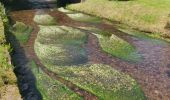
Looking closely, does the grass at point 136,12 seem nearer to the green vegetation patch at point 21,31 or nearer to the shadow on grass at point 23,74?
the green vegetation patch at point 21,31

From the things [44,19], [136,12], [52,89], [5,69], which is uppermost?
[5,69]

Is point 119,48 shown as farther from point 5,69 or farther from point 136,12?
point 136,12

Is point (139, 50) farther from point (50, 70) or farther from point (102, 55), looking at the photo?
point (50, 70)

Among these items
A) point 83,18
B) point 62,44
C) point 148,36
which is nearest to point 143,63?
point 62,44

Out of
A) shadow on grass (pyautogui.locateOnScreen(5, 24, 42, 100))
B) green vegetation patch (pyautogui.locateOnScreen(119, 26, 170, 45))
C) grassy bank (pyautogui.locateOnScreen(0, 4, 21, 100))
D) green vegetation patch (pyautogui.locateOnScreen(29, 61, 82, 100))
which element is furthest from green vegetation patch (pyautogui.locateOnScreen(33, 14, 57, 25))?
green vegetation patch (pyautogui.locateOnScreen(29, 61, 82, 100))

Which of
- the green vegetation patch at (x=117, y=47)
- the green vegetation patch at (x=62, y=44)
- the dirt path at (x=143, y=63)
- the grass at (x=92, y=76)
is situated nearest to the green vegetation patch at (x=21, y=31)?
the dirt path at (x=143, y=63)

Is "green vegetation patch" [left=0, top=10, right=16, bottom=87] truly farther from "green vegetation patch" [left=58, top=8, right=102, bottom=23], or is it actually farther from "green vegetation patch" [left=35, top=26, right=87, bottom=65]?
"green vegetation patch" [left=58, top=8, right=102, bottom=23]

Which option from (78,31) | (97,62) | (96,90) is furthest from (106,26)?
(96,90)
